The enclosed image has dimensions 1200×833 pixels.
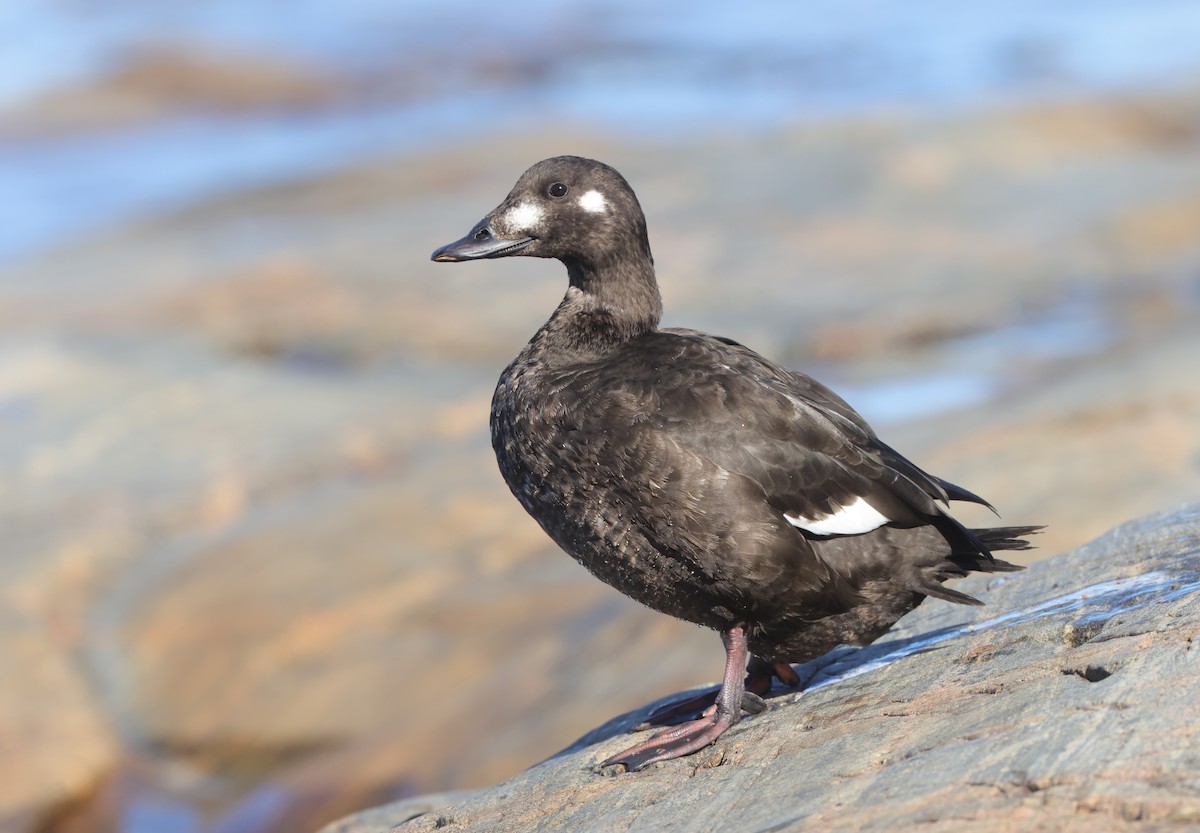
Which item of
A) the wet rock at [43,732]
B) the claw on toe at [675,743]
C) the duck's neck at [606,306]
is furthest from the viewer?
the wet rock at [43,732]

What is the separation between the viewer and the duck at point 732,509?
416 centimetres

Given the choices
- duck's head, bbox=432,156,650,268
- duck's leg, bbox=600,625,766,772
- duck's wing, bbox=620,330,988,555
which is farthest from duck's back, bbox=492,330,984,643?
duck's head, bbox=432,156,650,268

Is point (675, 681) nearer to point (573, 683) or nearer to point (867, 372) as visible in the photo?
point (573, 683)

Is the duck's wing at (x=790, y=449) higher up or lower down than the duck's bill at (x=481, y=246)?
lower down

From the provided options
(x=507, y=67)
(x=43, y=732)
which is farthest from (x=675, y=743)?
(x=507, y=67)

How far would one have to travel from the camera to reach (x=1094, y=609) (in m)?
4.00

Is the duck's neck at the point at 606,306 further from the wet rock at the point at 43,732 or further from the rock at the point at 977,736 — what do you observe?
the wet rock at the point at 43,732

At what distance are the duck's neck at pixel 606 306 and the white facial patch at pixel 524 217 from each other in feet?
0.56

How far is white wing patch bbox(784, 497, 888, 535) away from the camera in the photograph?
4188 millimetres

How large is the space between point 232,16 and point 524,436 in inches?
933

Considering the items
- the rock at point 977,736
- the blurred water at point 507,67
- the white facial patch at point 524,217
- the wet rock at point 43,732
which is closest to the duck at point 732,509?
the rock at point 977,736

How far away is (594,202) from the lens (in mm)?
4816

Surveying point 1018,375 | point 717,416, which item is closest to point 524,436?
point 717,416

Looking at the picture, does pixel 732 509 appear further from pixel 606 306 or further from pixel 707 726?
pixel 606 306
